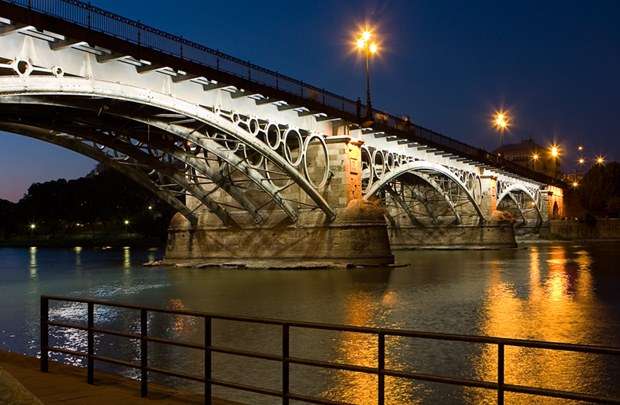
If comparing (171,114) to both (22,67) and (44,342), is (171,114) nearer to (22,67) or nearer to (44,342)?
(22,67)

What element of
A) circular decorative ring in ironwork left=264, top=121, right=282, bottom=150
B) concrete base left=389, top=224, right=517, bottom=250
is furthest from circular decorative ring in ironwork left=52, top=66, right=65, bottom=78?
concrete base left=389, top=224, right=517, bottom=250

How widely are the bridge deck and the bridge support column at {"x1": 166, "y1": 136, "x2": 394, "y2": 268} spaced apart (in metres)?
27.4

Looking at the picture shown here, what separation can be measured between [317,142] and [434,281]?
1178cm

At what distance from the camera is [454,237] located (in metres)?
67.1

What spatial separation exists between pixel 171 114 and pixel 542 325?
17775 mm

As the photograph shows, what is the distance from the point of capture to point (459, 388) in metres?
9.77

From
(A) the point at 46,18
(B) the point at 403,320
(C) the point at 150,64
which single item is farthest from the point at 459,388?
(C) the point at 150,64

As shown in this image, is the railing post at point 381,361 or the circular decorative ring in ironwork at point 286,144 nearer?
the railing post at point 381,361

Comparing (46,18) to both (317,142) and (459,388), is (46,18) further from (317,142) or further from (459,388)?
(317,142)

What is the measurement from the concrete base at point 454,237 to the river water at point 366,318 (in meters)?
29.9

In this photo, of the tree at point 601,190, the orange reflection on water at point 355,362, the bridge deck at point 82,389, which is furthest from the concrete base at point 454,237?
the tree at point 601,190

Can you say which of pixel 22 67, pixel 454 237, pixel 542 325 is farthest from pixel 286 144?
Answer: pixel 454 237

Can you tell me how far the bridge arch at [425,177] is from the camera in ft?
137

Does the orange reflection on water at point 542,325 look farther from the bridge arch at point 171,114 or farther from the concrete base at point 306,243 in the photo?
the bridge arch at point 171,114
